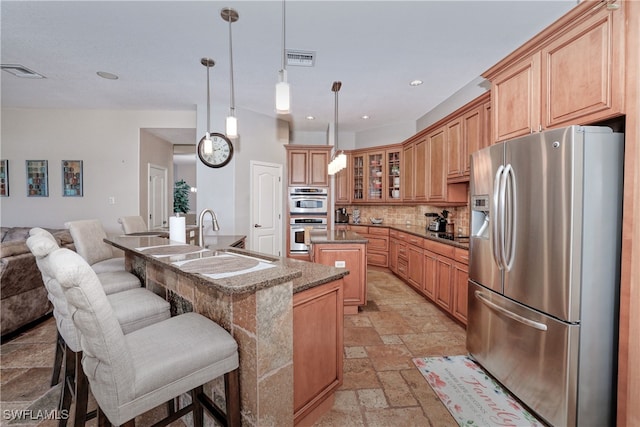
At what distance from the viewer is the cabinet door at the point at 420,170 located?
4.44 m

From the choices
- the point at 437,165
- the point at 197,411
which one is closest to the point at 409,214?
the point at 437,165

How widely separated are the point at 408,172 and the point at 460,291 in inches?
102

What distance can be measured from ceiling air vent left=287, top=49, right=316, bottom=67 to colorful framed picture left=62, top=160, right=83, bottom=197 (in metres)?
4.25

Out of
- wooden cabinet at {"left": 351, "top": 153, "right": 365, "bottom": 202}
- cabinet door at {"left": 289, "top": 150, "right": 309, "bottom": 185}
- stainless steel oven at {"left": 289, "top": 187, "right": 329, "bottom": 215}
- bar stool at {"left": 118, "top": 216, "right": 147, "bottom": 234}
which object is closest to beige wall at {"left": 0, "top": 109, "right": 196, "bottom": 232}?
cabinet door at {"left": 289, "top": 150, "right": 309, "bottom": 185}

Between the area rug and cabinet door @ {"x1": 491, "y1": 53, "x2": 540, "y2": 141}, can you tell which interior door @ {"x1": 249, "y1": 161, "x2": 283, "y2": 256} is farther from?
cabinet door @ {"x1": 491, "y1": 53, "x2": 540, "y2": 141}

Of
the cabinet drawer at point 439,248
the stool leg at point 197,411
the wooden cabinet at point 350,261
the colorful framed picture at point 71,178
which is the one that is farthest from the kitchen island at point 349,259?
the colorful framed picture at point 71,178

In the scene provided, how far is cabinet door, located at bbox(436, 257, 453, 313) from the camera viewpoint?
317 cm

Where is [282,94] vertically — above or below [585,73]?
below

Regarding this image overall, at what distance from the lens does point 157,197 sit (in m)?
5.87

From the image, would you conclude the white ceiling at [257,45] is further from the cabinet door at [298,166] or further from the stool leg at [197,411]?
the stool leg at [197,411]

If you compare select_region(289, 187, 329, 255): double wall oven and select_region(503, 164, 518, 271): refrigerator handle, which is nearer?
select_region(503, 164, 518, 271): refrigerator handle

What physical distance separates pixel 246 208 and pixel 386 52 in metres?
3.12

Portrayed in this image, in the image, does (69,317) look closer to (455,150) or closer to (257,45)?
(257,45)

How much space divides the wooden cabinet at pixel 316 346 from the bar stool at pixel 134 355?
13.8 inches
